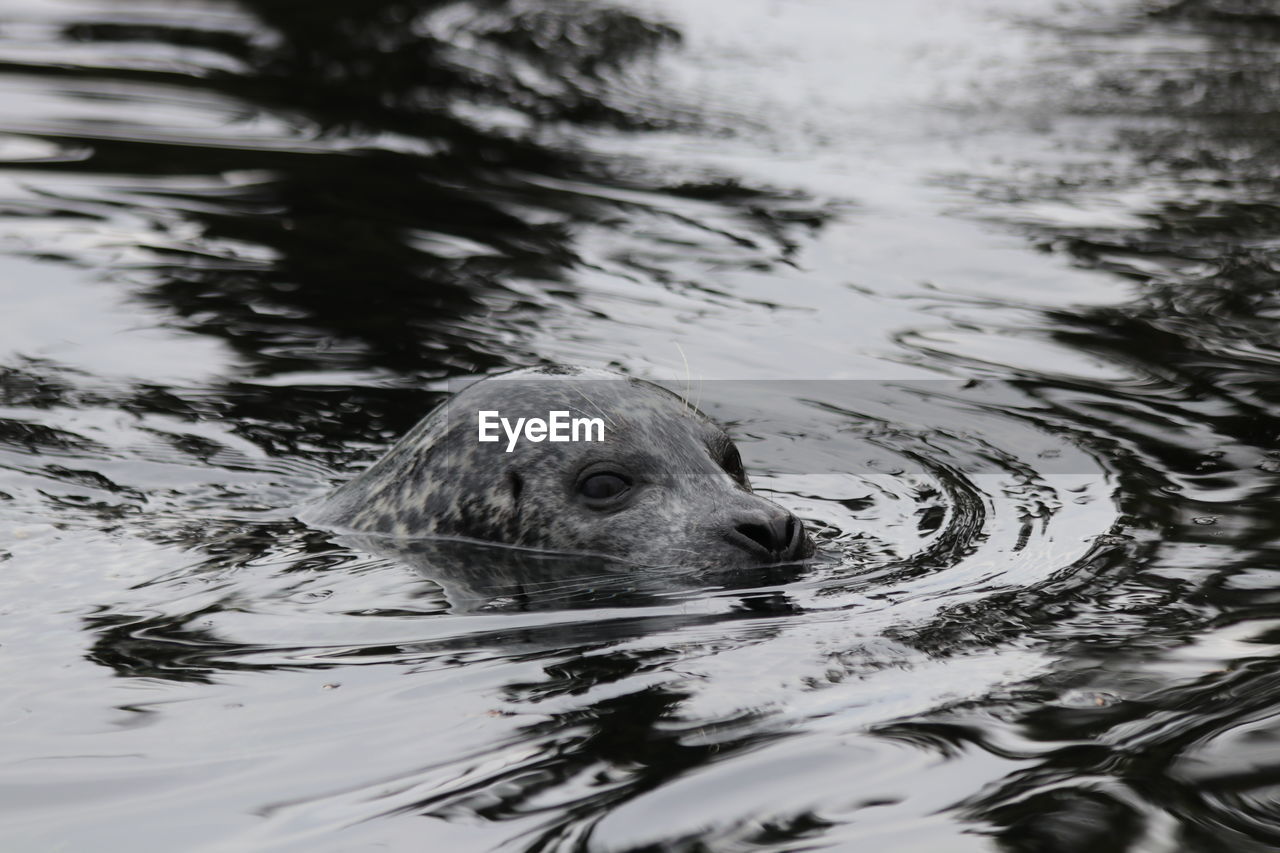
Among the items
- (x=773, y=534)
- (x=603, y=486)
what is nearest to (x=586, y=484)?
(x=603, y=486)

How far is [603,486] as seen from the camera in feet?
19.2

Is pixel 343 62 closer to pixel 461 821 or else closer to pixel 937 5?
pixel 937 5

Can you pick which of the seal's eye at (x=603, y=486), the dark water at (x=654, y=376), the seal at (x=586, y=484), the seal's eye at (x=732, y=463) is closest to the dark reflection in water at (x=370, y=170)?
the dark water at (x=654, y=376)

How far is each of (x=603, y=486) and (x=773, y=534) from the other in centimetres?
73

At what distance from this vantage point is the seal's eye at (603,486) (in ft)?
19.1

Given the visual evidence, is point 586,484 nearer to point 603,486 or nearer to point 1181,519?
point 603,486

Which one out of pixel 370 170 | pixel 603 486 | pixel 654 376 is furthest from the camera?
pixel 370 170

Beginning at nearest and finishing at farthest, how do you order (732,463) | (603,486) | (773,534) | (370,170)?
(773,534) → (603,486) → (732,463) → (370,170)

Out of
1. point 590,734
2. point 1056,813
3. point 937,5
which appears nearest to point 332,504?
point 590,734

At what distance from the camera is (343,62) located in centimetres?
1562

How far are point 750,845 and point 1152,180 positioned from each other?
31.1 ft

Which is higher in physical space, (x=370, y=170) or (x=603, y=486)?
(x=370, y=170)

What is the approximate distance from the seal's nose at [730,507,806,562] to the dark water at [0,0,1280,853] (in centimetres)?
11

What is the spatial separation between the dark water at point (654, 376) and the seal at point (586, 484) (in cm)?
21
